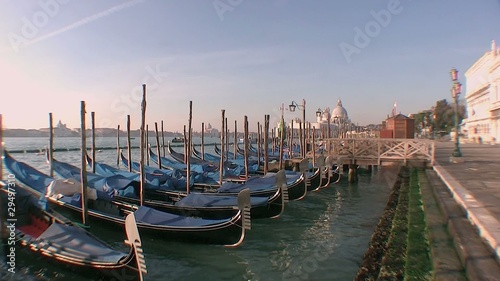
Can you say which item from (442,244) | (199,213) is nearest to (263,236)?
(199,213)

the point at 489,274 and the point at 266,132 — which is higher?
the point at 266,132

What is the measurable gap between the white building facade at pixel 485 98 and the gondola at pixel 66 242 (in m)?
26.3

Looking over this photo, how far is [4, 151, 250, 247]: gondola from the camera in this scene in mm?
Answer: 6688

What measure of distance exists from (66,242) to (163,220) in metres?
1.84

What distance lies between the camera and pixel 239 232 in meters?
6.75

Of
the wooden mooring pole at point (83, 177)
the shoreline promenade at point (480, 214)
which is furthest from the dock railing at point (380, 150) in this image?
the wooden mooring pole at point (83, 177)

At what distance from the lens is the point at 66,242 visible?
5.57 meters

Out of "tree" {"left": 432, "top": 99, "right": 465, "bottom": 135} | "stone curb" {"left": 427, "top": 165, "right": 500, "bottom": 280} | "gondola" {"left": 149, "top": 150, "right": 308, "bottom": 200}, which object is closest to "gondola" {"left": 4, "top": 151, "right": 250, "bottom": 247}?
"gondola" {"left": 149, "top": 150, "right": 308, "bottom": 200}

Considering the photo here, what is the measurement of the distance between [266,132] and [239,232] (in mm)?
8464

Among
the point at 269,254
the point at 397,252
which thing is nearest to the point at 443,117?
the point at 269,254

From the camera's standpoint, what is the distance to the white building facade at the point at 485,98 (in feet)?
82.2

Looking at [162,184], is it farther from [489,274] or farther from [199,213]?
[489,274]

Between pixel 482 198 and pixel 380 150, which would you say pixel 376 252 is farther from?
pixel 380 150

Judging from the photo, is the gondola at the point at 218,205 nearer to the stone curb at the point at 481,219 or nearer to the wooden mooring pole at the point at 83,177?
the wooden mooring pole at the point at 83,177
